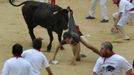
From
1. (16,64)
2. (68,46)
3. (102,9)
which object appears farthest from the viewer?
(102,9)

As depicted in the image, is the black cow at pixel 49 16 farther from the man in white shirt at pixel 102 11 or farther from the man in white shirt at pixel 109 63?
the man in white shirt at pixel 109 63

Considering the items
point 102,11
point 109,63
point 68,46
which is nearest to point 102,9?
point 102,11

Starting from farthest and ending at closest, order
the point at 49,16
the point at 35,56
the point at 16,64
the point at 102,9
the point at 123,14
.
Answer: the point at 102,9 < the point at 123,14 < the point at 49,16 < the point at 35,56 < the point at 16,64

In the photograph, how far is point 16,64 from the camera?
915 cm

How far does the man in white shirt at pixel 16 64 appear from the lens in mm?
9109

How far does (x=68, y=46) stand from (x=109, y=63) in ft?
21.9

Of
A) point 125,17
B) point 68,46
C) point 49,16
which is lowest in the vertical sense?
point 68,46

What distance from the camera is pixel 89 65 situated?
13734 mm

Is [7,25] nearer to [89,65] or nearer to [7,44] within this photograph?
[7,44]

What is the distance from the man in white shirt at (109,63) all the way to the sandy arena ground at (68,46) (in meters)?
3.54

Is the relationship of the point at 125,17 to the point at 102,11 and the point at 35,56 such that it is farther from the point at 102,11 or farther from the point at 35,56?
the point at 35,56

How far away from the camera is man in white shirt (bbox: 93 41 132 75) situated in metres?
9.15

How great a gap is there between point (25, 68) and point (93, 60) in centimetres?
523

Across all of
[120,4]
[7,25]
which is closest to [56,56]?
[120,4]
